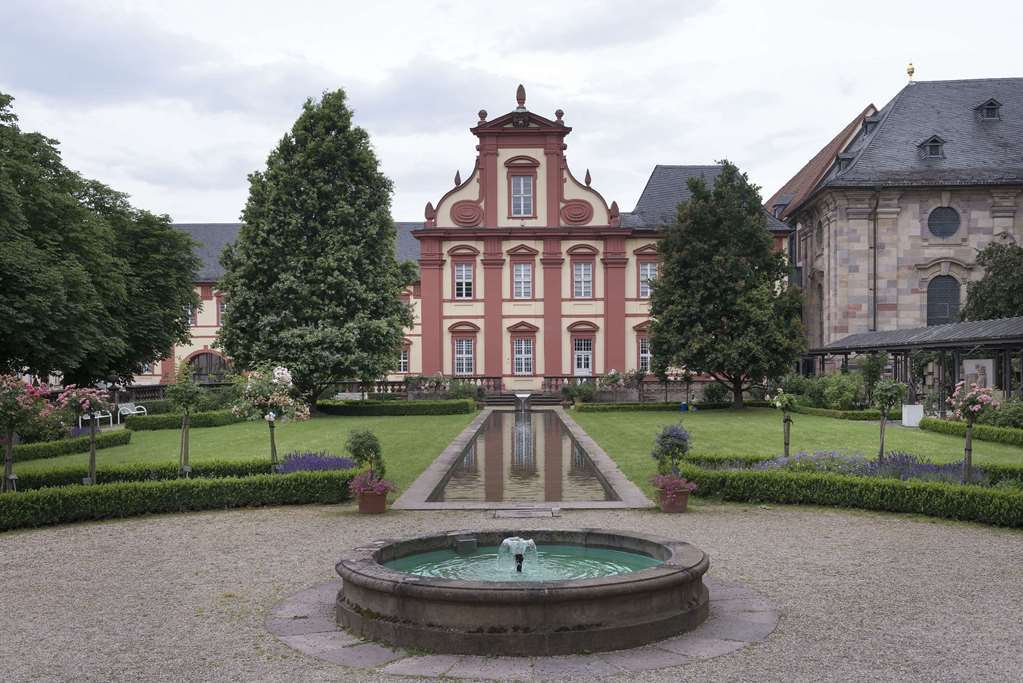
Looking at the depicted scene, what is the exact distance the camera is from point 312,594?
8305 millimetres

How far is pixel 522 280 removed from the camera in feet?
148

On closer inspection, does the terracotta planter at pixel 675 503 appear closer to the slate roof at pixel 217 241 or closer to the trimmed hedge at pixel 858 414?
the trimmed hedge at pixel 858 414

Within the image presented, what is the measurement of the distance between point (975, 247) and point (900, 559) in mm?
35024

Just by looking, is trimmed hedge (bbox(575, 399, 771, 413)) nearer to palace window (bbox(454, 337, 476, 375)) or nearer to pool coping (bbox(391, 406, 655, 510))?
palace window (bbox(454, 337, 476, 375))

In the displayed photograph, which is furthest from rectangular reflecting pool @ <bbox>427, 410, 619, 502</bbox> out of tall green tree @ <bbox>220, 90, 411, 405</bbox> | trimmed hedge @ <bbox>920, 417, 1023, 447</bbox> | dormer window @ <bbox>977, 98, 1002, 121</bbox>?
dormer window @ <bbox>977, 98, 1002, 121</bbox>

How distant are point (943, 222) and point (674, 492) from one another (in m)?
33.2

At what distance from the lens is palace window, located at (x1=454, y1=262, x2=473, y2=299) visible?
45.0 meters

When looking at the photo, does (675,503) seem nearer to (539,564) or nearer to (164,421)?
(539,564)

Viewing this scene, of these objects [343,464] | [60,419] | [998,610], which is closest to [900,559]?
[998,610]

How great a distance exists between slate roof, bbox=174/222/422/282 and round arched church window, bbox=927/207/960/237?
28821mm

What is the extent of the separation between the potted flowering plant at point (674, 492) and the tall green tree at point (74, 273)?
12.3 meters

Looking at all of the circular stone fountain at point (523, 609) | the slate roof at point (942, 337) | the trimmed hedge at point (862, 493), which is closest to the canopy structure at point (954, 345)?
the slate roof at point (942, 337)

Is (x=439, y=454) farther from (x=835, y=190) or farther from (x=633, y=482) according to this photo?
(x=835, y=190)

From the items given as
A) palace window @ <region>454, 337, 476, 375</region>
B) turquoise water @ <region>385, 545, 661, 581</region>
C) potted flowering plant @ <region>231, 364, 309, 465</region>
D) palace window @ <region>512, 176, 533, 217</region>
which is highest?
palace window @ <region>512, 176, 533, 217</region>
